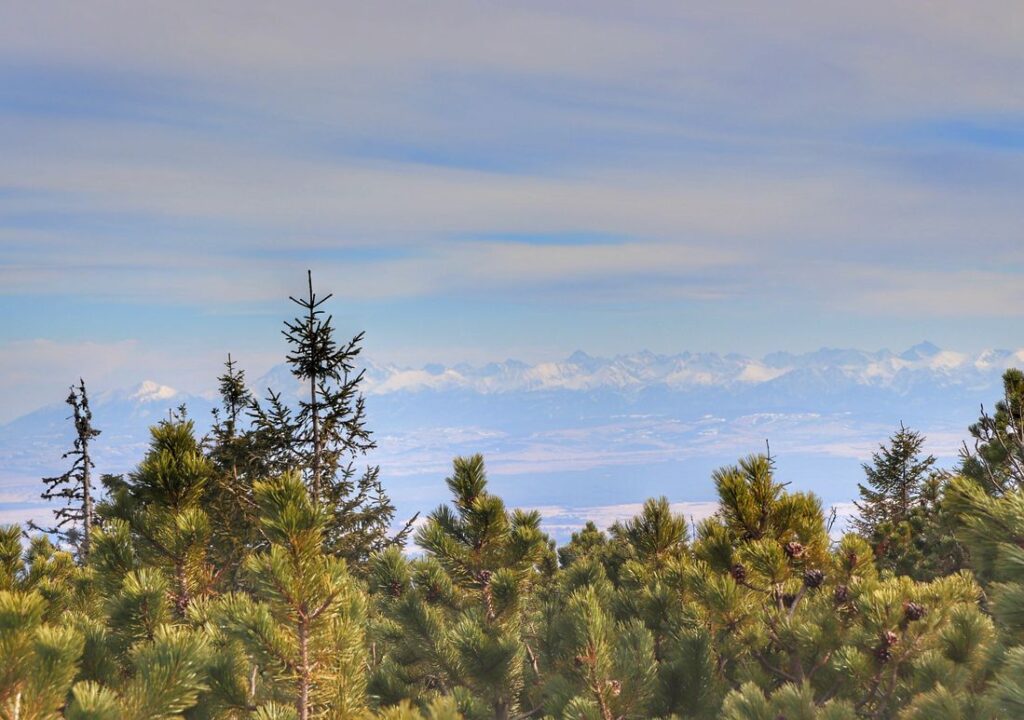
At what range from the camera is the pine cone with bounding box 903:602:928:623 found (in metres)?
7.45

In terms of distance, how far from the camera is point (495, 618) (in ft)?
33.0

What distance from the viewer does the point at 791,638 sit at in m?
8.22

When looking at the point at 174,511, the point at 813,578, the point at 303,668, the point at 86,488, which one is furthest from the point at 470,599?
the point at 86,488

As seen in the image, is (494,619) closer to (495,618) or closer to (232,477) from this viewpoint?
(495,618)

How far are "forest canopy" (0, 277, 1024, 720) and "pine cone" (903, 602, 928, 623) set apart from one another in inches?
0.9

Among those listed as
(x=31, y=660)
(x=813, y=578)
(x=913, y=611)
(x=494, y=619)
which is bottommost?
(x=494, y=619)

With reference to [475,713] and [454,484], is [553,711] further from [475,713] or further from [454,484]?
[454,484]

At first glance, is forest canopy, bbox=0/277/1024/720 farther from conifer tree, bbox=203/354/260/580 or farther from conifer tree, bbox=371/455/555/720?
conifer tree, bbox=203/354/260/580

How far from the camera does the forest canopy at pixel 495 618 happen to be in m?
5.82

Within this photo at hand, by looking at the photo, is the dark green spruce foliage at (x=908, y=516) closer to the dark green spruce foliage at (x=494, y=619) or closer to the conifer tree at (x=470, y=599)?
the dark green spruce foliage at (x=494, y=619)

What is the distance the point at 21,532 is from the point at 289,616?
525 cm

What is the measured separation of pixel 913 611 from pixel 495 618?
429 centimetres

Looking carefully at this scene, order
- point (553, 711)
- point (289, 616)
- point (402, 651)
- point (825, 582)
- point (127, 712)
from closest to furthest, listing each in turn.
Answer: point (127, 712), point (289, 616), point (553, 711), point (825, 582), point (402, 651)

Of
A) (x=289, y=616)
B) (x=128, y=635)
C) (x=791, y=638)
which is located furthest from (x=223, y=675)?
(x=791, y=638)
